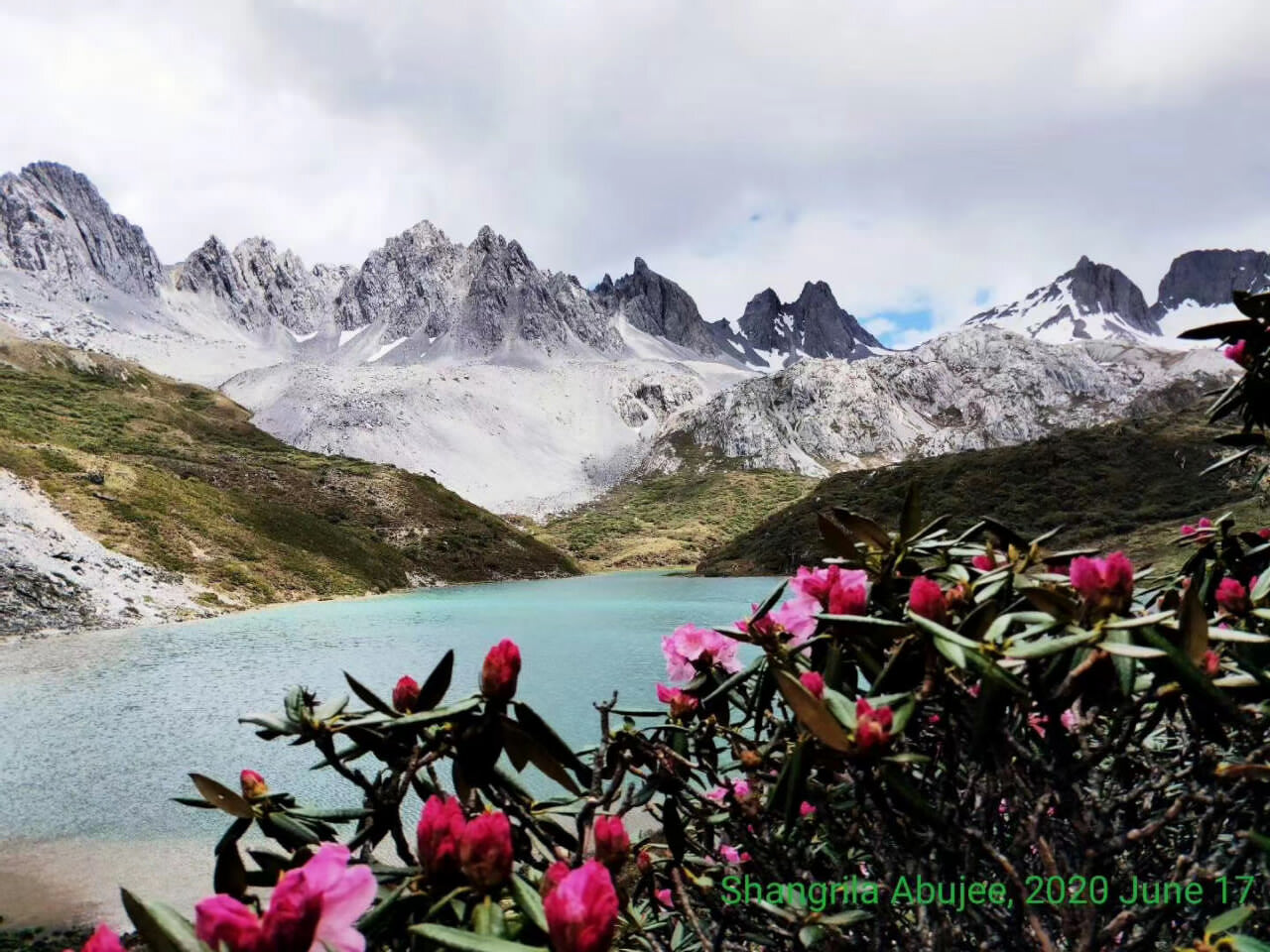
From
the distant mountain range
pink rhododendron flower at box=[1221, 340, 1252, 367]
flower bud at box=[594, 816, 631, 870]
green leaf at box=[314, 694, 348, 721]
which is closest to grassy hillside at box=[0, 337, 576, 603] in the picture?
the distant mountain range

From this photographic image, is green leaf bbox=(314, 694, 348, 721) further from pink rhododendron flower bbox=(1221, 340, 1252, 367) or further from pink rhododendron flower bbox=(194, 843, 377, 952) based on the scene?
pink rhododendron flower bbox=(1221, 340, 1252, 367)

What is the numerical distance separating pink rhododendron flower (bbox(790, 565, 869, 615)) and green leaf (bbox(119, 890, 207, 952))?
3.95 feet

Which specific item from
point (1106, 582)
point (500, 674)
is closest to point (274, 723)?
point (500, 674)

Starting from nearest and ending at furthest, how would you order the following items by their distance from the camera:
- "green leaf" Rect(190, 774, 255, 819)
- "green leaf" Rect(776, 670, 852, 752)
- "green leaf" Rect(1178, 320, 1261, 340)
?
"green leaf" Rect(776, 670, 852, 752) → "green leaf" Rect(190, 774, 255, 819) → "green leaf" Rect(1178, 320, 1261, 340)

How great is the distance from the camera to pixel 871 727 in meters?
1.08

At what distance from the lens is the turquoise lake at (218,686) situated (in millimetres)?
9234

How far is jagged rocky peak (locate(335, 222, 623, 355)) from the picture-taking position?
169375 millimetres

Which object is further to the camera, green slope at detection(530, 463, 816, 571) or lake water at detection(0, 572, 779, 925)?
green slope at detection(530, 463, 816, 571)

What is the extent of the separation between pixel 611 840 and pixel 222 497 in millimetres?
54172

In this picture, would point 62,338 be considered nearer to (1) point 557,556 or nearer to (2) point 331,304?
(2) point 331,304

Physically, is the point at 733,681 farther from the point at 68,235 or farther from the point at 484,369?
the point at 68,235

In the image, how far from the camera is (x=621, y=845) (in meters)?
1.32

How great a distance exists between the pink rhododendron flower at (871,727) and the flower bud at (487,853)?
57 cm

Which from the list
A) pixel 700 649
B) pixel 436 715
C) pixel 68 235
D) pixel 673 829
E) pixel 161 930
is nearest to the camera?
pixel 161 930
